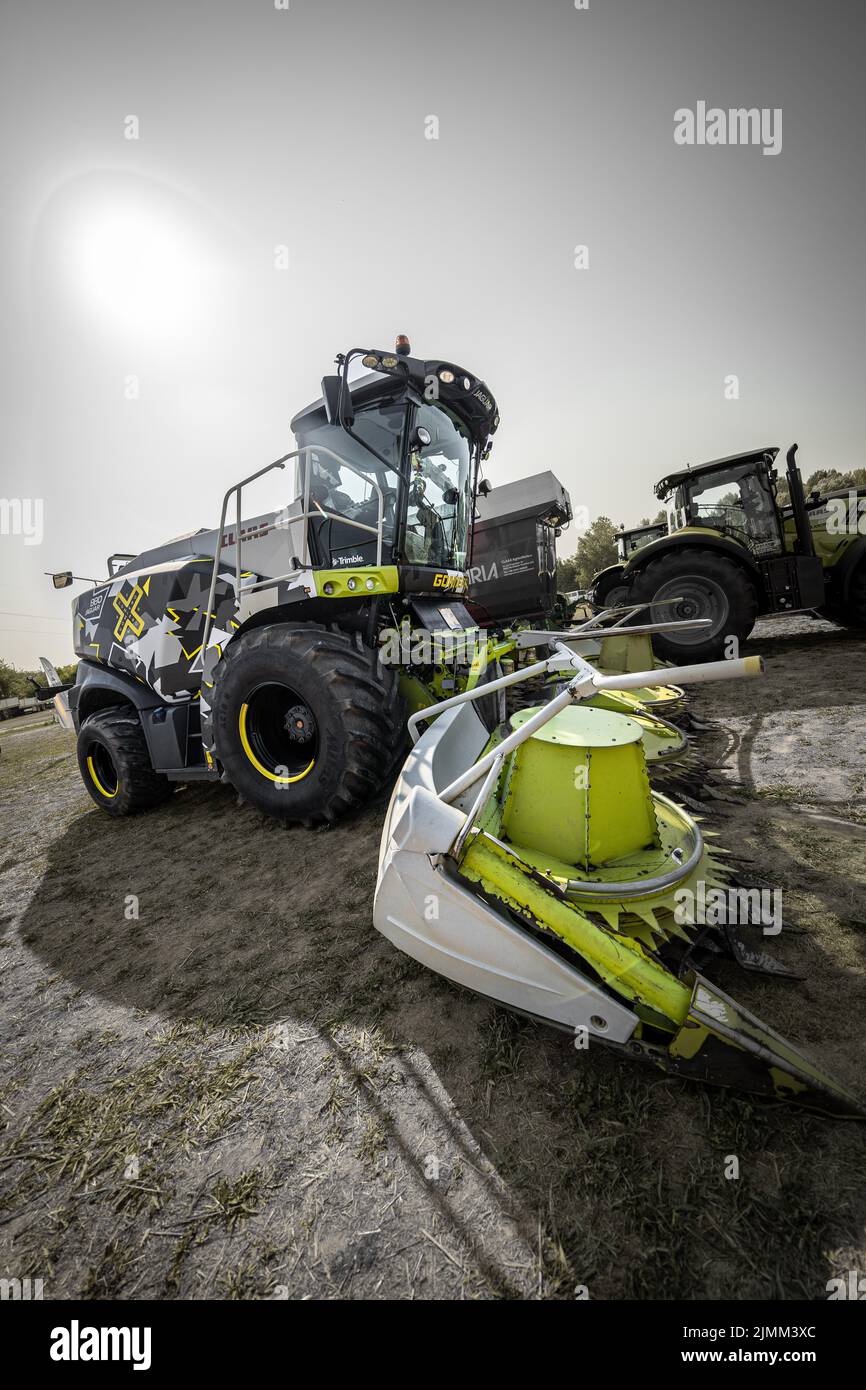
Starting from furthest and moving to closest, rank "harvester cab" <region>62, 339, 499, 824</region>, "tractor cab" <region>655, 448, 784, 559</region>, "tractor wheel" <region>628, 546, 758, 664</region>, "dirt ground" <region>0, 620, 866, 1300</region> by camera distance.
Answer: "tractor cab" <region>655, 448, 784, 559</region>
"tractor wheel" <region>628, 546, 758, 664</region>
"harvester cab" <region>62, 339, 499, 824</region>
"dirt ground" <region>0, 620, 866, 1300</region>

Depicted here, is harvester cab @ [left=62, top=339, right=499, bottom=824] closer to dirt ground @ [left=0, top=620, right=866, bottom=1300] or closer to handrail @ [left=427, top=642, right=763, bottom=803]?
dirt ground @ [left=0, top=620, right=866, bottom=1300]

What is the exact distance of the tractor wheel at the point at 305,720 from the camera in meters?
3.12

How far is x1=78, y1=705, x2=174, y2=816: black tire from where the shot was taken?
431 cm

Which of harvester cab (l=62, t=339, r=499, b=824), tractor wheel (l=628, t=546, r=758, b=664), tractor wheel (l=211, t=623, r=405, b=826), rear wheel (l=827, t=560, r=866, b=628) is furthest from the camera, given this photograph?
rear wheel (l=827, t=560, r=866, b=628)

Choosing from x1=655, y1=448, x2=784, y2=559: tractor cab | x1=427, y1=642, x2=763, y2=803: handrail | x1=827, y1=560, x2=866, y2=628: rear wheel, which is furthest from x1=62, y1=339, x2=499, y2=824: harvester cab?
x1=827, y1=560, x2=866, y2=628: rear wheel

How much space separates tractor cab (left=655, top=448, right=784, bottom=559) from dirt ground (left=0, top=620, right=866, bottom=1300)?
6.20 m

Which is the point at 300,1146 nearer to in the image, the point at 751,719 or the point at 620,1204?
the point at 620,1204

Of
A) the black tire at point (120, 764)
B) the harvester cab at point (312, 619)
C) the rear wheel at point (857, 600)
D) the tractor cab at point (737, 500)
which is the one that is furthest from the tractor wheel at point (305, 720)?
the rear wheel at point (857, 600)

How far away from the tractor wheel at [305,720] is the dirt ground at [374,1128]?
0.75 metres

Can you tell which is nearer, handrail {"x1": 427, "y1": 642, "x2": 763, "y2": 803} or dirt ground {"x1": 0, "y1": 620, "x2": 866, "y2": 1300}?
dirt ground {"x1": 0, "y1": 620, "x2": 866, "y2": 1300}

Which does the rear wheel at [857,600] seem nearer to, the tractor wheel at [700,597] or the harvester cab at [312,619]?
the tractor wheel at [700,597]

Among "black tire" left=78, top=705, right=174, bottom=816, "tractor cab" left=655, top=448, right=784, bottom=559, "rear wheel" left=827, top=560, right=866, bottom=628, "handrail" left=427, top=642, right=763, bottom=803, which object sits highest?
"tractor cab" left=655, top=448, right=784, bottom=559

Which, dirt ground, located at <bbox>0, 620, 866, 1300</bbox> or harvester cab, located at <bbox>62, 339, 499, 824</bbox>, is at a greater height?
harvester cab, located at <bbox>62, 339, 499, 824</bbox>
